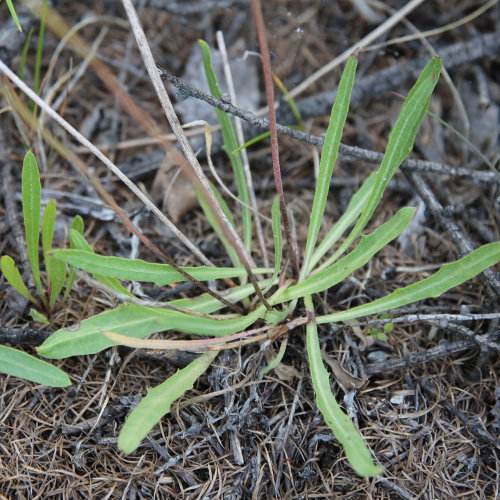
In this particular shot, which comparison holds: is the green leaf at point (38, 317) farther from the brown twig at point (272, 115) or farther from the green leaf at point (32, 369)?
the brown twig at point (272, 115)

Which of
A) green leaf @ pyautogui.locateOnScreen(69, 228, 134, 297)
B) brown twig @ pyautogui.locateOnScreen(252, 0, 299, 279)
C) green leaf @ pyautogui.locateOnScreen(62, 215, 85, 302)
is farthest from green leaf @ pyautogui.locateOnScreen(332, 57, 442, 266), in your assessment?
green leaf @ pyautogui.locateOnScreen(62, 215, 85, 302)

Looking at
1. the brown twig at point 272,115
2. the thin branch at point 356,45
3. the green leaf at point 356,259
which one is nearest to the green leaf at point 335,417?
the green leaf at point 356,259

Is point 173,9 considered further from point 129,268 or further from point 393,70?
point 129,268

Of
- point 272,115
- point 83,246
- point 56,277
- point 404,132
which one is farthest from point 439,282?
point 56,277

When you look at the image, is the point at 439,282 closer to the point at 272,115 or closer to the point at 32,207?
the point at 272,115

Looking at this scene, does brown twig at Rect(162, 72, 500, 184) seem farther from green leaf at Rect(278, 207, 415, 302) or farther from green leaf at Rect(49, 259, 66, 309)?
green leaf at Rect(49, 259, 66, 309)
